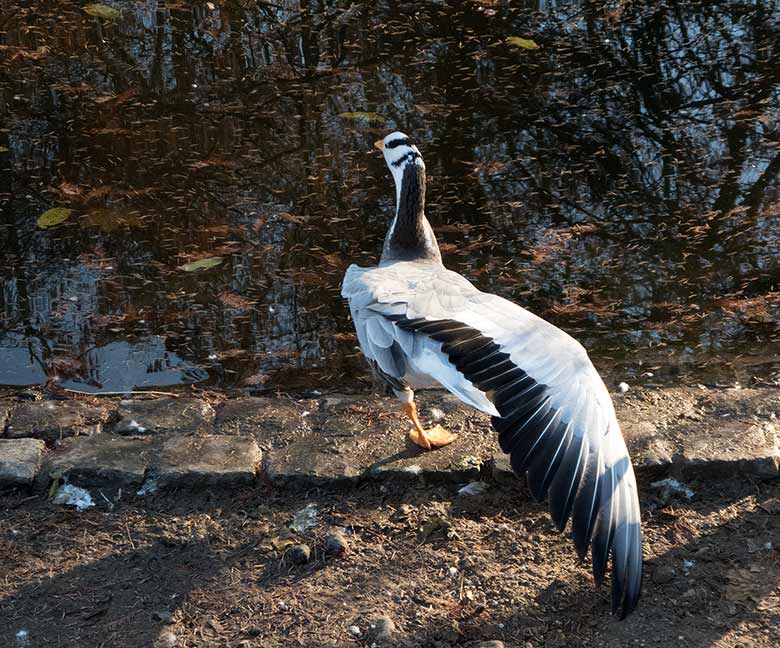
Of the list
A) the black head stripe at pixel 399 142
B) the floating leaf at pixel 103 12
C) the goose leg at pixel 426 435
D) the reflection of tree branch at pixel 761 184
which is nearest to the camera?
the goose leg at pixel 426 435

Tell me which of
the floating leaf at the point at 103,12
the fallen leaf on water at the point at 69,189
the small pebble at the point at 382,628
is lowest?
the small pebble at the point at 382,628

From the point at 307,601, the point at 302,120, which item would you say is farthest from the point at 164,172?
the point at 307,601

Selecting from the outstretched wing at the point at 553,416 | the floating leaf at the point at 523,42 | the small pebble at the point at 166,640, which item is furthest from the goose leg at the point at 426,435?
the floating leaf at the point at 523,42

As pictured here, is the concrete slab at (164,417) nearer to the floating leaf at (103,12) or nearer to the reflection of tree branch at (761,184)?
the reflection of tree branch at (761,184)

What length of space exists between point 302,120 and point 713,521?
4358 millimetres

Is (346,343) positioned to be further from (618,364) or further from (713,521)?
(713,521)

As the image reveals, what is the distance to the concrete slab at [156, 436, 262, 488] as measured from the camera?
139 inches

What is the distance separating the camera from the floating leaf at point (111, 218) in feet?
18.4

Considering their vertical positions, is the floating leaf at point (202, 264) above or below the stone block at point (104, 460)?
above

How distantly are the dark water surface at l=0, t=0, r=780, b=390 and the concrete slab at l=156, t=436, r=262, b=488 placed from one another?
0.84 metres

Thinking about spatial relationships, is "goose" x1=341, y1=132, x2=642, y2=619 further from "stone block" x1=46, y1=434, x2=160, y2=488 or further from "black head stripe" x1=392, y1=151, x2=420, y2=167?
"black head stripe" x1=392, y1=151, x2=420, y2=167

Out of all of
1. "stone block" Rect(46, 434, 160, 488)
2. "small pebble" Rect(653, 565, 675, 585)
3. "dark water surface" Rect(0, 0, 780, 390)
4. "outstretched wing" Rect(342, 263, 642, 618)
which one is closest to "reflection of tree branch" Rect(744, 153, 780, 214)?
"dark water surface" Rect(0, 0, 780, 390)

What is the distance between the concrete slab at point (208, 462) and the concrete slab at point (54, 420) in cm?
41

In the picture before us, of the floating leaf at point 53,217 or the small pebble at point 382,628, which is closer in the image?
the small pebble at point 382,628
